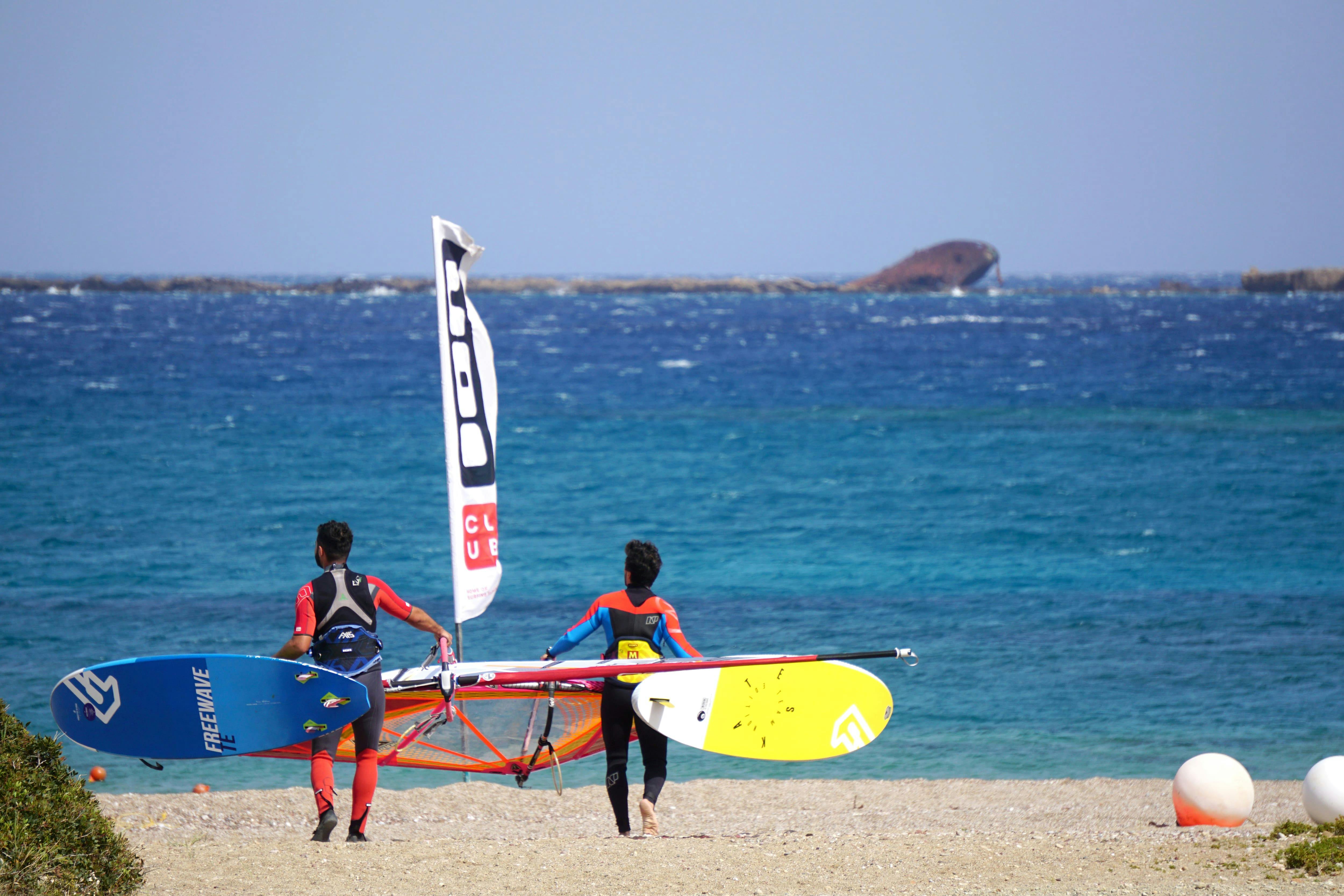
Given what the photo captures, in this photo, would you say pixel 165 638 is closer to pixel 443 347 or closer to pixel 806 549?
pixel 443 347

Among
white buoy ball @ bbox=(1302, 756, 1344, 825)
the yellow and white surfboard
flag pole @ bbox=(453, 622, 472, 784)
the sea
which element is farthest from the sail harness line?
white buoy ball @ bbox=(1302, 756, 1344, 825)

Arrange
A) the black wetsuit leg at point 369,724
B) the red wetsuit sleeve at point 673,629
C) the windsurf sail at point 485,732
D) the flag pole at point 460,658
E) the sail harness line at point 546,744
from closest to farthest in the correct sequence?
the black wetsuit leg at point 369,724, the red wetsuit sleeve at point 673,629, the sail harness line at point 546,744, the flag pole at point 460,658, the windsurf sail at point 485,732

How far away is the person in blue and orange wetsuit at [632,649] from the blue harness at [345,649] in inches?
40.0

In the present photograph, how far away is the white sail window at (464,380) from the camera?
26.7 ft

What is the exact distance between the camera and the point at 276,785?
11.1m

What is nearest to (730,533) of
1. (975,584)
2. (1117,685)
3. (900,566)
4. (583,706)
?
(900,566)

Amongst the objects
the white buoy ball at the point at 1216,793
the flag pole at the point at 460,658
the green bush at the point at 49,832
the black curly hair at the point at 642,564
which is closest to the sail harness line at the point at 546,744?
the flag pole at the point at 460,658

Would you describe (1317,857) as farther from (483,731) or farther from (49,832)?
(49,832)

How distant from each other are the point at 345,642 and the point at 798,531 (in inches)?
783

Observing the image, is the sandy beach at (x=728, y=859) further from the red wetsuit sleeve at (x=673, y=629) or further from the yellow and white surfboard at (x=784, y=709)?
the red wetsuit sleeve at (x=673, y=629)

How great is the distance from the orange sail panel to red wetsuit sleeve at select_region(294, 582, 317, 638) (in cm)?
177

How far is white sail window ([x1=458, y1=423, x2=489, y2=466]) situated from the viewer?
26.8 ft

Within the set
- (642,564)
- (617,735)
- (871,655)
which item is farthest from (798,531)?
(642,564)

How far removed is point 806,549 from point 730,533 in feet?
7.81
